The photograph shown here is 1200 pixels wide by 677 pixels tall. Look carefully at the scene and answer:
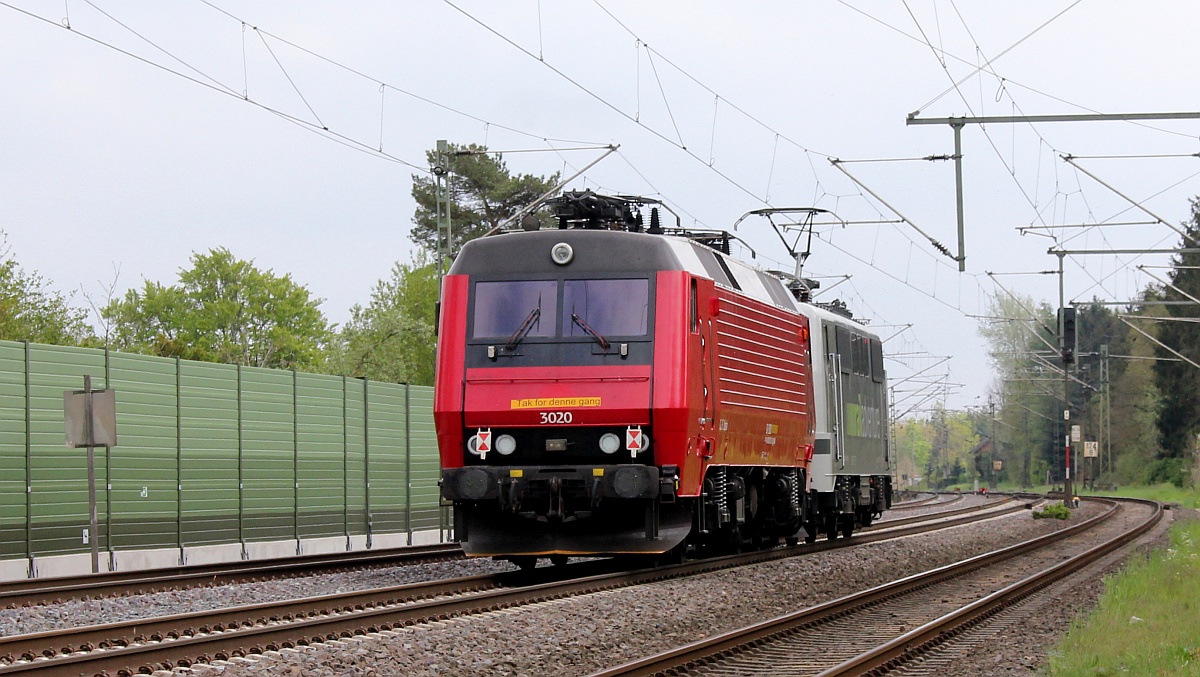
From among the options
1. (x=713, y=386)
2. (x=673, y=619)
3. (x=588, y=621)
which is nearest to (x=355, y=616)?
(x=588, y=621)

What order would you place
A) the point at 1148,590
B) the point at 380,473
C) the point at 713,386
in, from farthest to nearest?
the point at 380,473, the point at 713,386, the point at 1148,590

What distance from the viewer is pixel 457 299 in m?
17.1

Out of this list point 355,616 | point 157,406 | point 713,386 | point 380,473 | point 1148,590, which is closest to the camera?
point 355,616

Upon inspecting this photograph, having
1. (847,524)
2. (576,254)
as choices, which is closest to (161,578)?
(576,254)

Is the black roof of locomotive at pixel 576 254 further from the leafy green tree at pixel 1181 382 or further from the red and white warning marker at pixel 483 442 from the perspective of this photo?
the leafy green tree at pixel 1181 382

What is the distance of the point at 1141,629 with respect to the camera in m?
12.7

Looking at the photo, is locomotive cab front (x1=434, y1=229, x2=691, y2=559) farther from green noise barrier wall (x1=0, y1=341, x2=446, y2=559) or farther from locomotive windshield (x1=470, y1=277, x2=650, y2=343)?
green noise barrier wall (x1=0, y1=341, x2=446, y2=559)

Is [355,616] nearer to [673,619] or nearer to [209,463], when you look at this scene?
[673,619]

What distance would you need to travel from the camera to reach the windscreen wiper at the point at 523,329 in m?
16.7

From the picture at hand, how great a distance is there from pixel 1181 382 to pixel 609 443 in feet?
207

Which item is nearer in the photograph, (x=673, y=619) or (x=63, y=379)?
(x=673, y=619)

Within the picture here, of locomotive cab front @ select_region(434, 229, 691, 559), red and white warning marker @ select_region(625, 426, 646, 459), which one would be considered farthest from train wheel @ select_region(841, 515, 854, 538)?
red and white warning marker @ select_region(625, 426, 646, 459)

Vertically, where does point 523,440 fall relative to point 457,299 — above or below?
below

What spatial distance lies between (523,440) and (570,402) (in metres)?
0.72
